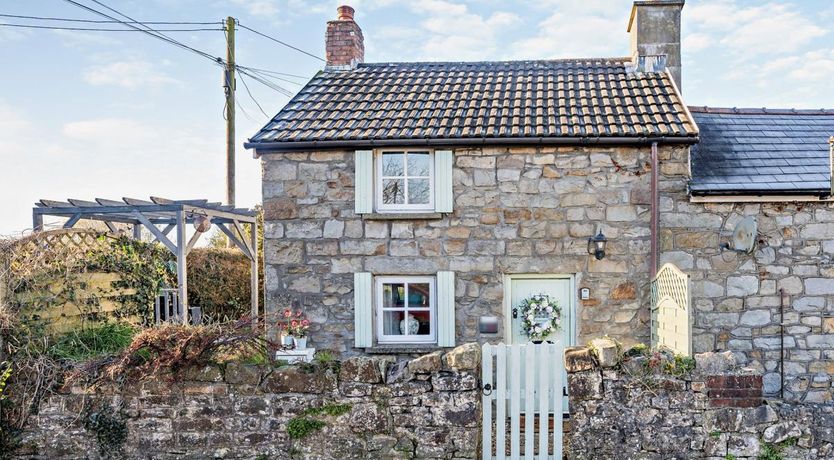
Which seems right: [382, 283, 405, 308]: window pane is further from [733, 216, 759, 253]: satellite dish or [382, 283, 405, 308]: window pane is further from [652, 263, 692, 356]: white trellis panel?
[733, 216, 759, 253]: satellite dish

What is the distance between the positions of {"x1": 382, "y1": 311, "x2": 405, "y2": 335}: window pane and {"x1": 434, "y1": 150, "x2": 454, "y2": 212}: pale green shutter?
167 centimetres

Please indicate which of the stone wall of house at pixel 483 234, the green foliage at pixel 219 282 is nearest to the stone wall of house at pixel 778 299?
the stone wall of house at pixel 483 234

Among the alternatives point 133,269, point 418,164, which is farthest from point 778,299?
point 133,269

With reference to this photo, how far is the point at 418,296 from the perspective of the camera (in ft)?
30.4

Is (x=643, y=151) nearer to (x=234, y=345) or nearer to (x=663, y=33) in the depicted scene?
(x=663, y=33)

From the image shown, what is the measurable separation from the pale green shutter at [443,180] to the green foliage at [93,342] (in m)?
4.33

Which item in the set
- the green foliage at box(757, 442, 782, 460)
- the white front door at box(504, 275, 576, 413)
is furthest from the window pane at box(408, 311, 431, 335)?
the green foliage at box(757, 442, 782, 460)

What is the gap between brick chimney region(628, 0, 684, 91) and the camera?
35.3 ft

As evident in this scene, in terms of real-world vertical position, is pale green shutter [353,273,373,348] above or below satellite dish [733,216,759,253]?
below

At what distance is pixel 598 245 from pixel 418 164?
2.85 m

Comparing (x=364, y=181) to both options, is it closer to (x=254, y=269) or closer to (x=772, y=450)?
(x=254, y=269)

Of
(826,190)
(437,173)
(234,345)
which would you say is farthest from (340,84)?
(826,190)

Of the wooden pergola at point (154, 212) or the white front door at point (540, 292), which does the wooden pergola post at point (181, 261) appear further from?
the white front door at point (540, 292)

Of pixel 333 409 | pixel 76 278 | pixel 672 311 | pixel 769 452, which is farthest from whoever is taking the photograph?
pixel 672 311
